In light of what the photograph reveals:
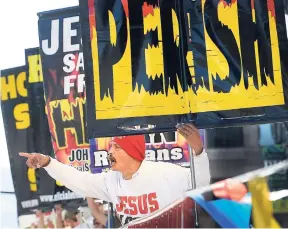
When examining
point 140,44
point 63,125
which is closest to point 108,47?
point 140,44

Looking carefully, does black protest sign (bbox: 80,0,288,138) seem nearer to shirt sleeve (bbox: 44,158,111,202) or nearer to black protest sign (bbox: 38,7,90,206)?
shirt sleeve (bbox: 44,158,111,202)

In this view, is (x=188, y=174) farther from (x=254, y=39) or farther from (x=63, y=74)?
(x=63, y=74)

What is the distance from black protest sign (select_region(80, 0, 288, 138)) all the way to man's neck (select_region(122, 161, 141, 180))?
0.89ft

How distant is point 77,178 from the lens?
9.05 ft

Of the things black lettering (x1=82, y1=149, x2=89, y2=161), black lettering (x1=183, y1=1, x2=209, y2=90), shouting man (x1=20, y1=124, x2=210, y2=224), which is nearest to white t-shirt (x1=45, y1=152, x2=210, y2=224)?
shouting man (x1=20, y1=124, x2=210, y2=224)

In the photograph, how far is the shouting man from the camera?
2.54 metres

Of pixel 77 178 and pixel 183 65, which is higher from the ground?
pixel 183 65

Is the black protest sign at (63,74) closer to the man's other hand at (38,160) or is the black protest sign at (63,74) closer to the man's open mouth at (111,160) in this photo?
the man's other hand at (38,160)

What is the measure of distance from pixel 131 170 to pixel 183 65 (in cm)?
66

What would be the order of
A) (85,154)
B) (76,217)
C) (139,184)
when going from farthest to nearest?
(76,217)
(85,154)
(139,184)

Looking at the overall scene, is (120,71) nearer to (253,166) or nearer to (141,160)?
(141,160)

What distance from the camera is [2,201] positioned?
345 cm

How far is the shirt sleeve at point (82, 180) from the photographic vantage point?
2.75 m

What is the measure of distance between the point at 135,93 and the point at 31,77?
1488 mm
